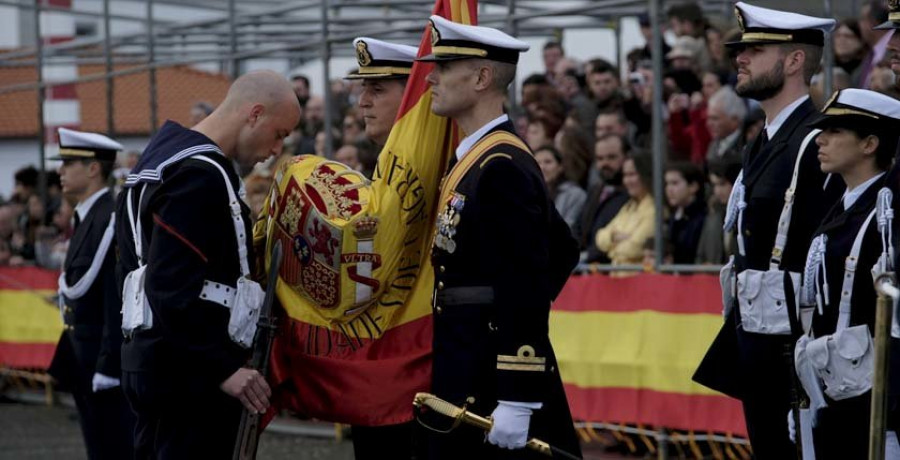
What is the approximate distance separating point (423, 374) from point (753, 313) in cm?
125

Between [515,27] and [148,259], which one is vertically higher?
[515,27]

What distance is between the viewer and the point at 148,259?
6203mm

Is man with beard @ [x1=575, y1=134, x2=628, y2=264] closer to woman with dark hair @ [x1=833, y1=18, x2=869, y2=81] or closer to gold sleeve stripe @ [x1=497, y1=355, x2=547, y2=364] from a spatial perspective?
woman with dark hair @ [x1=833, y1=18, x2=869, y2=81]

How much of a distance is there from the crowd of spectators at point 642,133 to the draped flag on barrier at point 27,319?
0.63m

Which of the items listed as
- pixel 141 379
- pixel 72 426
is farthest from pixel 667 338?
pixel 72 426

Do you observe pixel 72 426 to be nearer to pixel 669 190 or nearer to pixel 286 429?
pixel 286 429

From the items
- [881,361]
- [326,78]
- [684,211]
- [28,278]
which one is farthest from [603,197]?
[28,278]

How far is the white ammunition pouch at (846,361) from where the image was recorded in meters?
5.48

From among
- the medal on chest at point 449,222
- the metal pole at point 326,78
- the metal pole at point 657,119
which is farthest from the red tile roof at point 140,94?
the medal on chest at point 449,222

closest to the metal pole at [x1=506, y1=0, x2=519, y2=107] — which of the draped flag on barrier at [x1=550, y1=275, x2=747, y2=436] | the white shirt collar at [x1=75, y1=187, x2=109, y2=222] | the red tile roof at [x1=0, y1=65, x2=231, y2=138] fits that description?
the draped flag on barrier at [x1=550, y1=275, x2=747, y2=436]

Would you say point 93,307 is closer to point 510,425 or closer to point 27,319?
point 510,425

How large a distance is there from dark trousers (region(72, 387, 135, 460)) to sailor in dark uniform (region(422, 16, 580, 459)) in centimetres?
341

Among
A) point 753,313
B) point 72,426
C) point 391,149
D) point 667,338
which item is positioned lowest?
point 72,426

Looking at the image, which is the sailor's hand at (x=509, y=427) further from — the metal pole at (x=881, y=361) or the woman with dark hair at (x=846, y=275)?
the metal pole at (x=881, y=361)
